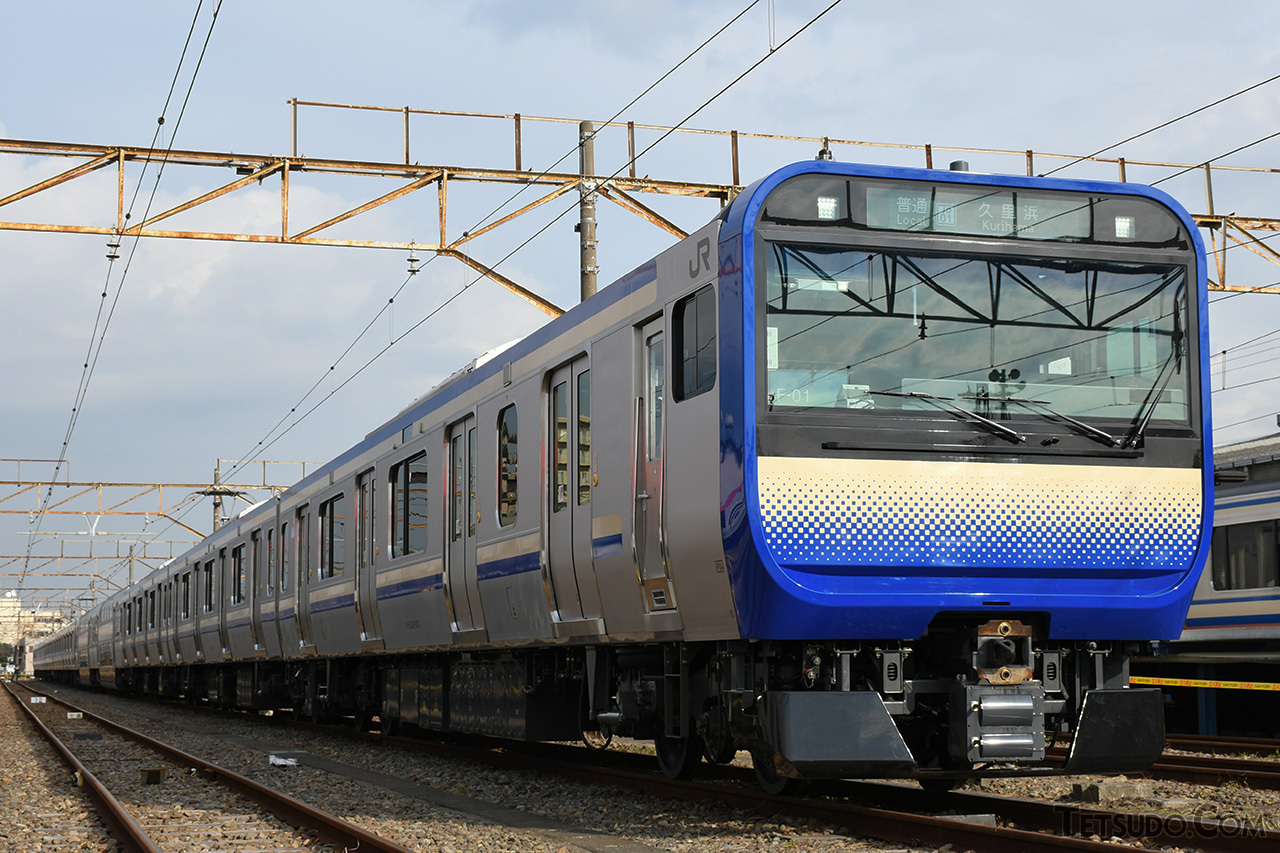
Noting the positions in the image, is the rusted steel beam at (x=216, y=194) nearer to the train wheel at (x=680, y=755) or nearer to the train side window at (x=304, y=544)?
the train side window at (x=304, y=544)

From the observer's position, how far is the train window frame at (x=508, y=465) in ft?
34.9

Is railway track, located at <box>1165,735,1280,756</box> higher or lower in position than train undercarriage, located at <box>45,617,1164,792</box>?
lower

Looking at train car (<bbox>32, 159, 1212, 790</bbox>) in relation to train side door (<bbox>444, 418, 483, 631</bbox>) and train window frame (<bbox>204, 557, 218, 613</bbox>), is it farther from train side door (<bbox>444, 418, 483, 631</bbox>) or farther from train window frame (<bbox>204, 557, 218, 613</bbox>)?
train window frame (<bbox>204, 557, 218, 613</bbox>)

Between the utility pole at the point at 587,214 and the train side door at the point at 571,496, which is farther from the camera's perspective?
the utility pole at the point at 587,214

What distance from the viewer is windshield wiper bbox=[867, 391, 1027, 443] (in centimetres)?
745

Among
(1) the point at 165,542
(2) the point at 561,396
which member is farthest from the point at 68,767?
(1) the point at 165,542

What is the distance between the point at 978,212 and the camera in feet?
25.7

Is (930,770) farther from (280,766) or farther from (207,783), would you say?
(280,766)

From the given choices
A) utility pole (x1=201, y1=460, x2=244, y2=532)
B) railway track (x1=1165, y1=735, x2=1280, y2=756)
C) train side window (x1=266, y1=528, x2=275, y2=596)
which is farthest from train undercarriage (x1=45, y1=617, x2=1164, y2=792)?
utility pole (x1=201, y1=460, x2=244, y2=532)

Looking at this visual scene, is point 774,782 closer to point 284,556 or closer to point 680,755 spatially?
point 680,755

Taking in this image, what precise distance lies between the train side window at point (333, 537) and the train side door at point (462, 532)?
14.3 ft

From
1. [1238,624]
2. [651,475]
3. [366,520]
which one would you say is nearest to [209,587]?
[366,520]

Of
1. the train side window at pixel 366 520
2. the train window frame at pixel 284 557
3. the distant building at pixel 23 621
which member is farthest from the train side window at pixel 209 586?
the distant building at pixel 23 621

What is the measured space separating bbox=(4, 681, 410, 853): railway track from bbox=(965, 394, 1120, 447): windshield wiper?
3926mm
